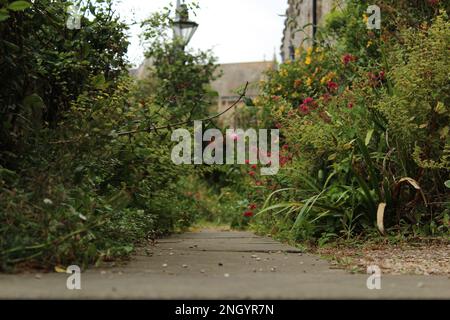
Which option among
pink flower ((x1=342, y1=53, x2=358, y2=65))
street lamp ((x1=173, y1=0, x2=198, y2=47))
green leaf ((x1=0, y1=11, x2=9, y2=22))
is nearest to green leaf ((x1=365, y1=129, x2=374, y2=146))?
pink flower ((x1=342, y1=53, x2=358, y2=65))

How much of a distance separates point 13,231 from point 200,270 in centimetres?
86

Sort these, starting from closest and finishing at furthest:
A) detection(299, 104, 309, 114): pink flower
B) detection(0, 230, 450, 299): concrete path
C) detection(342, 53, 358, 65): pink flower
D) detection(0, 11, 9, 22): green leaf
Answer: detection(0, 230, 450, 299): concrete path
detection(0, 11, 9, 22): green leaf
detection(299, 104, 309, 114): pink flower
detection(342, 53, 358, 65): pink flower

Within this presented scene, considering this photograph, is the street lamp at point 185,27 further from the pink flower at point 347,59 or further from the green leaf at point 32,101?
the green leaf at point 32,101

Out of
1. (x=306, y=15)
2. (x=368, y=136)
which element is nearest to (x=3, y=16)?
(x=368, y=136)

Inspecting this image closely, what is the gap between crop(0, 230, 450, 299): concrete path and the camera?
2.12 m

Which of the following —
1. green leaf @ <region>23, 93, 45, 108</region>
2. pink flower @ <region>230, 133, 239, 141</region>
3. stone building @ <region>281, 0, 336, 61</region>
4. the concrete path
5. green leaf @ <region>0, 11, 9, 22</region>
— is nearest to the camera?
the concrete path

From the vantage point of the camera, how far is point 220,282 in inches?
97.6

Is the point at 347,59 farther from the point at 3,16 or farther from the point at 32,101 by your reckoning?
the point at 3,16

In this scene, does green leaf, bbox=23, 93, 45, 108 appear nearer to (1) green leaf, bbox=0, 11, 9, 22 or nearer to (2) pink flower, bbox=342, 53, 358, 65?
(1) green leaf, bbox=0, 11, 9, 22

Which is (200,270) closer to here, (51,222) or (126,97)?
A: (51,222)

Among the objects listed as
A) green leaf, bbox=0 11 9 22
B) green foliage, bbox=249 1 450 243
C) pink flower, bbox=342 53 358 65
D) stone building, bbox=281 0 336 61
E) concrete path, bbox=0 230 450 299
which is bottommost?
concrete path, bbox=0 230 450 299

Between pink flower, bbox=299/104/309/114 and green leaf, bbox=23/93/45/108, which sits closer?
green leaf, bbox=23/93/45/108

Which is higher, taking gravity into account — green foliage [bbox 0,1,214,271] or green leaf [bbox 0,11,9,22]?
green leaf [bbox 0,11,9,22]

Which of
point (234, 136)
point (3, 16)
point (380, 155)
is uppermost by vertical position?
point (3, 16)
